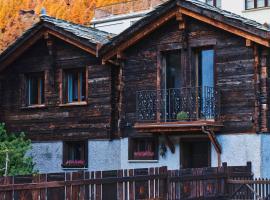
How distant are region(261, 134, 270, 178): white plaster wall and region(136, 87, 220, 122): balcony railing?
1.63 meters

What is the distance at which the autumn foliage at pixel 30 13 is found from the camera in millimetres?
63375

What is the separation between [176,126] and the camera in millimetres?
21297

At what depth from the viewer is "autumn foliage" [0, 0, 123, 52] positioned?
6338cm

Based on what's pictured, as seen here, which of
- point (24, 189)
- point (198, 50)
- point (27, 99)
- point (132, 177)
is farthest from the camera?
point (27, 99)

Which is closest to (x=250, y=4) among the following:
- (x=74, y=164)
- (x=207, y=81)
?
(x=207, y=81)

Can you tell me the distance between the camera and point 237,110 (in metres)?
21.2

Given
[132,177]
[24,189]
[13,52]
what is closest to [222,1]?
[13,52]

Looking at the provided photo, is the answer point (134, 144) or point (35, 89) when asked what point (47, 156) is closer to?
point (35, 89)

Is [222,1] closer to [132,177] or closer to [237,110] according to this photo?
[237,110]

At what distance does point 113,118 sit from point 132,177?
397 inches

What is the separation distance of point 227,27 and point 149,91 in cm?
344

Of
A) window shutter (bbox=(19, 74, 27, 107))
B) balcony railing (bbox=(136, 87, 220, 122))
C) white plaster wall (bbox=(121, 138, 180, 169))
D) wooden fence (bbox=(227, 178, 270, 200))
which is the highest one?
window shutter (bbox=(19, 74, 27, 107))

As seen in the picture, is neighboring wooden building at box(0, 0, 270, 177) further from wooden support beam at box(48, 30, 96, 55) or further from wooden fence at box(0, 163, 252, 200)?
wooden fence at box(0, 163, 252, 200)

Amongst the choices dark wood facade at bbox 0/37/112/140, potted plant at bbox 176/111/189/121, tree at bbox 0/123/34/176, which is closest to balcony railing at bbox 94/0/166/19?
dark wood facade at bbox 0/37/112/140
